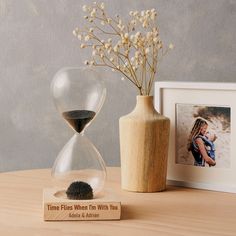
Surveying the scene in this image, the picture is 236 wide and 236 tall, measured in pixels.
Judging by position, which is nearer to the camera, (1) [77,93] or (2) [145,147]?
(1) [77,93]

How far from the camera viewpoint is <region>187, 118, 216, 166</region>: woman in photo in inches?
65.0

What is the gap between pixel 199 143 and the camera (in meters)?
1.66

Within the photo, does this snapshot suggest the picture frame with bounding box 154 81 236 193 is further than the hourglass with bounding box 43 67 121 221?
Yes

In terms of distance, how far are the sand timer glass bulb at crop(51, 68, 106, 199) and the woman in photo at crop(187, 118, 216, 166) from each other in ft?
1.00

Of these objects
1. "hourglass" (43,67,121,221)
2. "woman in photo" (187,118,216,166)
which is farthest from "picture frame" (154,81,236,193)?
"hourglass" (43,67,121,221)

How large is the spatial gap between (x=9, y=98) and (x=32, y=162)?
267 mm

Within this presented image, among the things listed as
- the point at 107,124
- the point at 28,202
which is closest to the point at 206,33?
the point at 107,124

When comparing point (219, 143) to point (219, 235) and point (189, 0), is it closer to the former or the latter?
point (219, 235)

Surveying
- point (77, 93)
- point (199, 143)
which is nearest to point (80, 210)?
point (77, 93)

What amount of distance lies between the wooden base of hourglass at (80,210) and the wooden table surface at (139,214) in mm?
16

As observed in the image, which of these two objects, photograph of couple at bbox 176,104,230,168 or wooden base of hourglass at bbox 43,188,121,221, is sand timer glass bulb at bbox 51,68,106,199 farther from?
photograph of couple at bbox 176,104,230,168

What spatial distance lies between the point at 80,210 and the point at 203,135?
0.44 metres

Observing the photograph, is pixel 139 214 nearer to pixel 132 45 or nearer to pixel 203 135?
pixel 203 135

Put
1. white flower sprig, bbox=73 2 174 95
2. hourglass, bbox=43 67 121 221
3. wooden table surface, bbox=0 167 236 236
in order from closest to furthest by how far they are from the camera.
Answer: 1. wooden table surface, bbox=0 167 236 236
2. hourglass, bbox=43 67 121 221
3. white flower sprig, bbox=73 2 174 95
